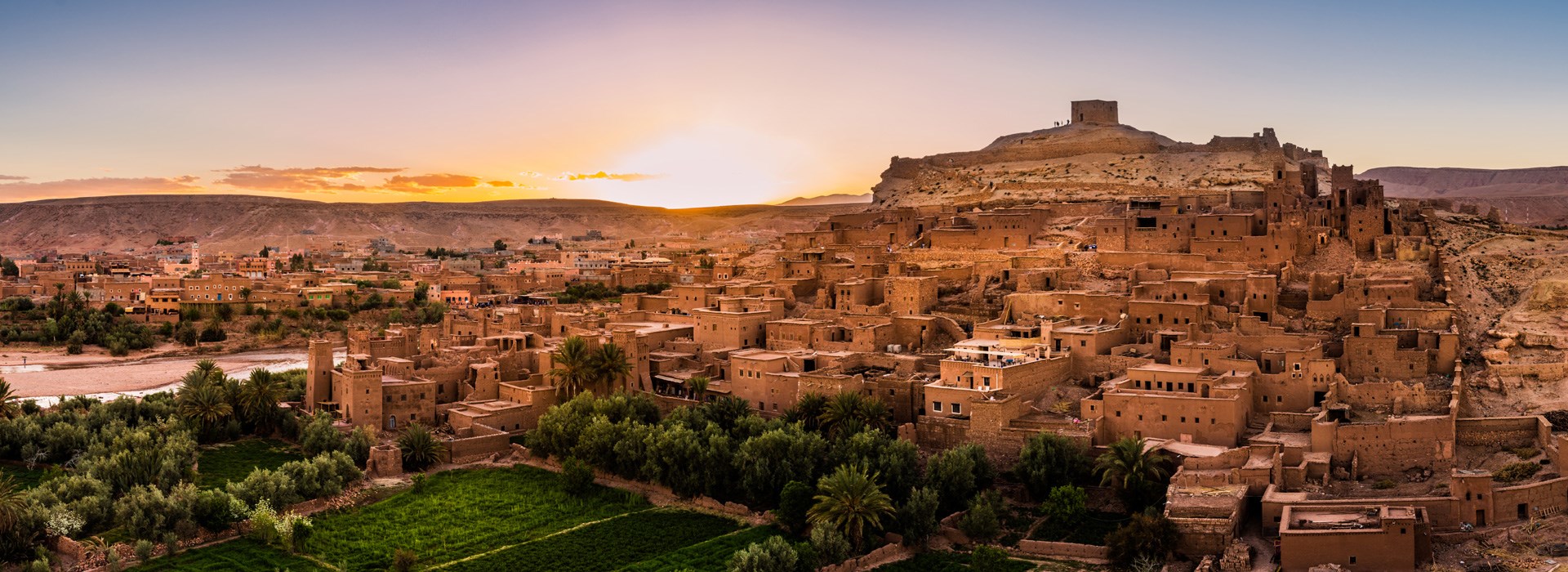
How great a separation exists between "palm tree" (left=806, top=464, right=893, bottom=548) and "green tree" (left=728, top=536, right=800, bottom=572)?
3.73ft

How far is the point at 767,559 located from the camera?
19.5 meters

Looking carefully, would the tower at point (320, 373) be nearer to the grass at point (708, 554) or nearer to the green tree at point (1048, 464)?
the grass at point (708, 554)

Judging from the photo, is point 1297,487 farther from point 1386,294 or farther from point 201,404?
point 201,404

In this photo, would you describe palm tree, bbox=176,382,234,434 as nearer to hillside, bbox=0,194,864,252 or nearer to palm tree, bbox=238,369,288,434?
palm tree, bbox=238,369,288,434

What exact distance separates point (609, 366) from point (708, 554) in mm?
8433

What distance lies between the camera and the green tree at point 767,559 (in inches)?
768

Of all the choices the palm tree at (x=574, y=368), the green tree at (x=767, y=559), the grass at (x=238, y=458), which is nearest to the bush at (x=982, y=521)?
the green tree at (x=767, y=559)

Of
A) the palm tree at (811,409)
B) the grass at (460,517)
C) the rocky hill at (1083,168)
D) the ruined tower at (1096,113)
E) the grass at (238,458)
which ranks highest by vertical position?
the ruined tower at (1096,113)

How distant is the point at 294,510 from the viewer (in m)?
23.5

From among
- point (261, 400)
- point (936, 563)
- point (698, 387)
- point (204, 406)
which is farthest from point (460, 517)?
point (204, 406)

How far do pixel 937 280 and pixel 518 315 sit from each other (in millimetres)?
11701

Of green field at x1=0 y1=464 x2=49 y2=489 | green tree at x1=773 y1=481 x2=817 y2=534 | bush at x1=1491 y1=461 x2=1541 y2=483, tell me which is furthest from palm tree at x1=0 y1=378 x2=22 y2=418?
bush at x1=1491 y1=461 x2=1541 y2=483

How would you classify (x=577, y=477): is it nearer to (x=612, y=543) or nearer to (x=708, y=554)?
(x=612, y=543)

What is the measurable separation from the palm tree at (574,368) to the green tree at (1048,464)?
1074 cm
